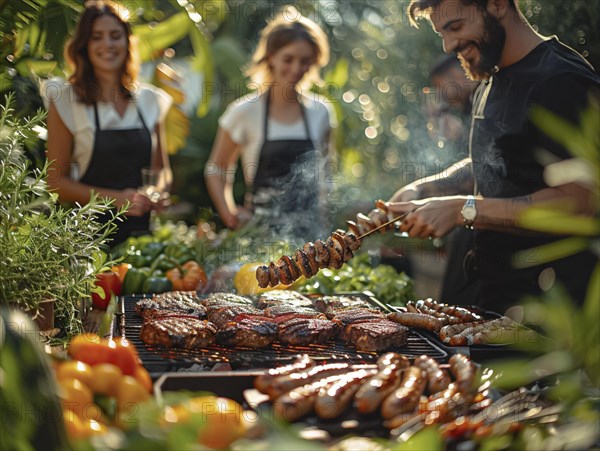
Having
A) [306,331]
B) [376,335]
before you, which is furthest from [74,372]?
[376,335]

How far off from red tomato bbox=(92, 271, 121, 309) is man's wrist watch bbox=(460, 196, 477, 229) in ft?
6.13

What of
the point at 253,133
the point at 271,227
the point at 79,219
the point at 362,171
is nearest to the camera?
the point at 79,219

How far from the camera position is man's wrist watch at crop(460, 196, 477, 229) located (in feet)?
11.7

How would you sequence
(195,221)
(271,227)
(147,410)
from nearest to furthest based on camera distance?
(147,410) → (271,227) → (195,221)

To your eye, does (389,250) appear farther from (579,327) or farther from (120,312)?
(579,327)

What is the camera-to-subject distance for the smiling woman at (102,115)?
5199 millimetres

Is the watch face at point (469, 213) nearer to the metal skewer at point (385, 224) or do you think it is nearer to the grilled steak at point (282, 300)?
the metal skewer at point (385, 224)

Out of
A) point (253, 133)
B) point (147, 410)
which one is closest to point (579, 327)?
point (147, 410)

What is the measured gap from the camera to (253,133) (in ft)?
20.9

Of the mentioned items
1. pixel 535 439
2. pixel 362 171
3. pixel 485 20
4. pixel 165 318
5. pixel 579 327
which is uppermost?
pixel 485 20

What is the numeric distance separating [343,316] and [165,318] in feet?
2.62

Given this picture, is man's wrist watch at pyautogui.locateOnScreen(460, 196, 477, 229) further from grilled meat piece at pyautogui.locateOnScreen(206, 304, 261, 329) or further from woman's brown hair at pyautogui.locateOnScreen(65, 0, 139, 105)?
woman's brown hair at pyautogui.locateOnScreen(65, 0, 139, 105)

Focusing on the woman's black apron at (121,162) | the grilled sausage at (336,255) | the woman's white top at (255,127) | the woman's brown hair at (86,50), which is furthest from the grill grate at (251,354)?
the woman's white top at (255,127)

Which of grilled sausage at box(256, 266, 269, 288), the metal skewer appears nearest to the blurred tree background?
grilled sausage at box(256, 266, 269, 288)
